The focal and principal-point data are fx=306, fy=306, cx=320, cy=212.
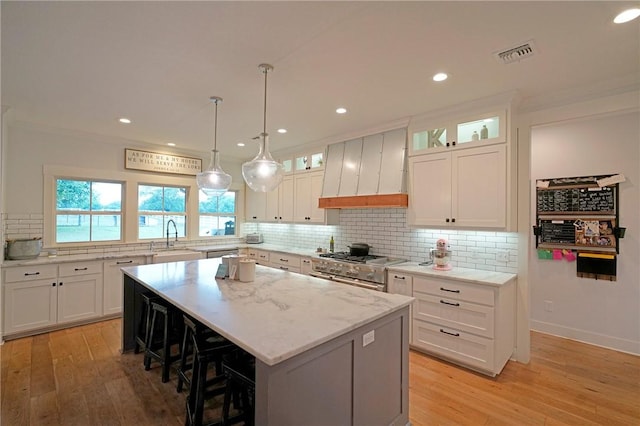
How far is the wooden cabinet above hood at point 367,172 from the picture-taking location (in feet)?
12.3

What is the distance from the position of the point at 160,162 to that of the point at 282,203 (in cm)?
212

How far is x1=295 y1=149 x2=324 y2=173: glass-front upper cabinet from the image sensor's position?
4871mm

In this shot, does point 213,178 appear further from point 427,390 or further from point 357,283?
point 427,390

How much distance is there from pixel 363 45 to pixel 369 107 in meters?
1.24

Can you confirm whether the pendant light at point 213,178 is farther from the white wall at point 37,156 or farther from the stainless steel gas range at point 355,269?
the white wall at point 37,156

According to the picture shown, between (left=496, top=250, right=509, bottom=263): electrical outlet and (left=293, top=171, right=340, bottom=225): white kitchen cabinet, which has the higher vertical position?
(left=293, top=171, right=340, bottom=225): white kitchen cabinet

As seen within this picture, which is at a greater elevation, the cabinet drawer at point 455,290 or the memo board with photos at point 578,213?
the memo board with photos at point 578,213

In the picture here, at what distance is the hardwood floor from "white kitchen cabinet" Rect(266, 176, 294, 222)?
2.97m

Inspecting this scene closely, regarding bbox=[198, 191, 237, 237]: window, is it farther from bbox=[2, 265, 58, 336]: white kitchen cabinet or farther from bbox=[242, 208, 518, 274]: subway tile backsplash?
bbox=[2, 265, 58, 336]: white kitchen cabinet

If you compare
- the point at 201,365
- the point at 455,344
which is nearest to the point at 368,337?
the point at 201,365

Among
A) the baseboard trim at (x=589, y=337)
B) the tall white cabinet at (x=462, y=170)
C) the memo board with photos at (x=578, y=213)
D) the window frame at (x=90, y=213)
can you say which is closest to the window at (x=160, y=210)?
the window frame at (x=90, y=213)

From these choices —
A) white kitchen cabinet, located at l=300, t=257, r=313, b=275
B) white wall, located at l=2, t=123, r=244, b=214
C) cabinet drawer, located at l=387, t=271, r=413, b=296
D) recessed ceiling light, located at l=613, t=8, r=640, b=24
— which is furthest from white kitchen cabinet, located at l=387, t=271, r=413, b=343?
white wall, located at l=2, t=123, r=244, b=214

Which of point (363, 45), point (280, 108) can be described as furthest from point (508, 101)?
point (280, 108)

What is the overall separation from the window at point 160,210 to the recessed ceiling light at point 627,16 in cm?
562
